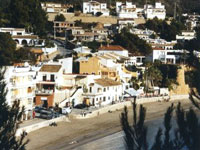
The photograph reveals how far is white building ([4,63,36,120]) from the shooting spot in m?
25.8

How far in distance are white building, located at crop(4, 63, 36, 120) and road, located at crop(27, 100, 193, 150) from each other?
1.78m

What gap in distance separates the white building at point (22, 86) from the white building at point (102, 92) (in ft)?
14.4

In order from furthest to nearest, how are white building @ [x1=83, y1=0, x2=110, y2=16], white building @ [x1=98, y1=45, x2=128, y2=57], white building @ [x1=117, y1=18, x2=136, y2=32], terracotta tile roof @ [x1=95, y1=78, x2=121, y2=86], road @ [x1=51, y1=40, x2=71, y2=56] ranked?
white building @ [x1=83, y1=0, x2=110, y2=16], white building @ [x1=117, y1=18, x2=136, y2=32], white building @ [x1=98, y1=45, x2=128, y2=57], road @ [x1=51, y1=40, x2=71, y2=56], terracotta tile roof @ [x1=95, y1=78, x2=121, y2=86]

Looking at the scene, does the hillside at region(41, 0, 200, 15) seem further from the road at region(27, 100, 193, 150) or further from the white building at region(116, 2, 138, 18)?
the road at region(27, 100, 193, 150)

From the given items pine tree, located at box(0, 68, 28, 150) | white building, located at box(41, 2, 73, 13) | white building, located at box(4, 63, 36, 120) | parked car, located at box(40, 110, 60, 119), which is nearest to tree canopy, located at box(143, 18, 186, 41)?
white building, located at box(41, 2, 73, 13)

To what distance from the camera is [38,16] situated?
155 feet

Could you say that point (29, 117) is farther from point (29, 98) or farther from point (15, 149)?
point (15, 149)

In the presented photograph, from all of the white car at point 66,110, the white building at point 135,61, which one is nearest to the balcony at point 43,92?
the white car at point 66,110

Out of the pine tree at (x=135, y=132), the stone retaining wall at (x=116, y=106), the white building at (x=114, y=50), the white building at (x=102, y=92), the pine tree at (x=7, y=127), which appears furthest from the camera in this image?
the white building at (x=114, y=50)

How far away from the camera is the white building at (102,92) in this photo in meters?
31.3

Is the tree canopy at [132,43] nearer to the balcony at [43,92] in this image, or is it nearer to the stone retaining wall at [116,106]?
the stone retaining wall at [116,106]

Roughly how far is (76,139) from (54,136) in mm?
889

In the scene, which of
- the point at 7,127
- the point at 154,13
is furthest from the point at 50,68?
the point at 154,13

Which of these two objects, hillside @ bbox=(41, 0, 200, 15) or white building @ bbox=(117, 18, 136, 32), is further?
hillside @ bbox=(41, 0, 200, 15)
